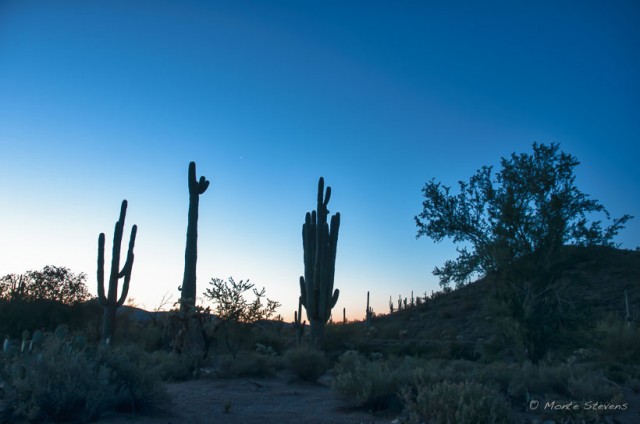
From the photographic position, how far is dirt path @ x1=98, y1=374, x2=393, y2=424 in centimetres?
854

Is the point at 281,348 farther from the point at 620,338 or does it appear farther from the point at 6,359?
the point at 6,359

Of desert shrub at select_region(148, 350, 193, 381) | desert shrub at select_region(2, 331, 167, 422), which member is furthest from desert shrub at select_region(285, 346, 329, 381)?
desert shrub at select_region(2, 331, 167, 422)

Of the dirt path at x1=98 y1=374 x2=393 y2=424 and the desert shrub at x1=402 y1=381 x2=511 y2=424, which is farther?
the dirt path at x1=98 y1=374 x2=393 y2=424

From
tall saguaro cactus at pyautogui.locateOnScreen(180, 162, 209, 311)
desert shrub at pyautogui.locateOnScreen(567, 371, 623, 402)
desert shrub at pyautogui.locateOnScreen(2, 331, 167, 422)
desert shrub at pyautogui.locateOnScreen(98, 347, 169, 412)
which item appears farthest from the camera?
tall saguaro cactus at pyautogui.locateOnScreen(180, 162, 209, 311)

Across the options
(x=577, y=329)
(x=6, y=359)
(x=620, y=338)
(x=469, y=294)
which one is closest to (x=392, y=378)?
(x=6, y=359)

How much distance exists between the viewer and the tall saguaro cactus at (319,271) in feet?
72.1

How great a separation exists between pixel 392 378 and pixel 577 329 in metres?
9.40

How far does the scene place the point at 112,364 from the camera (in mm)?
9102

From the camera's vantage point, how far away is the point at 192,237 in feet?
63.6

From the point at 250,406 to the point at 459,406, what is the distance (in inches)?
179

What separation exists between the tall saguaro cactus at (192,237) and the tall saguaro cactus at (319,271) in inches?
200

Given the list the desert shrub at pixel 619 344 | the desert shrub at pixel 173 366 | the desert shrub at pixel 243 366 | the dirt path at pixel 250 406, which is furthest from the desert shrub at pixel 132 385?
the desert shrub at pixel 619 344

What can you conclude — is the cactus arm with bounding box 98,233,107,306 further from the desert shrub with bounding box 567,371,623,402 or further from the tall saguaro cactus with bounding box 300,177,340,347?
the desert shrub with bounding box 567,371,623,402

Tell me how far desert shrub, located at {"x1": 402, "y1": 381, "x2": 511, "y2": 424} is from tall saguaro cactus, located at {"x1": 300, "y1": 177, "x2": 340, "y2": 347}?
1403 cm
